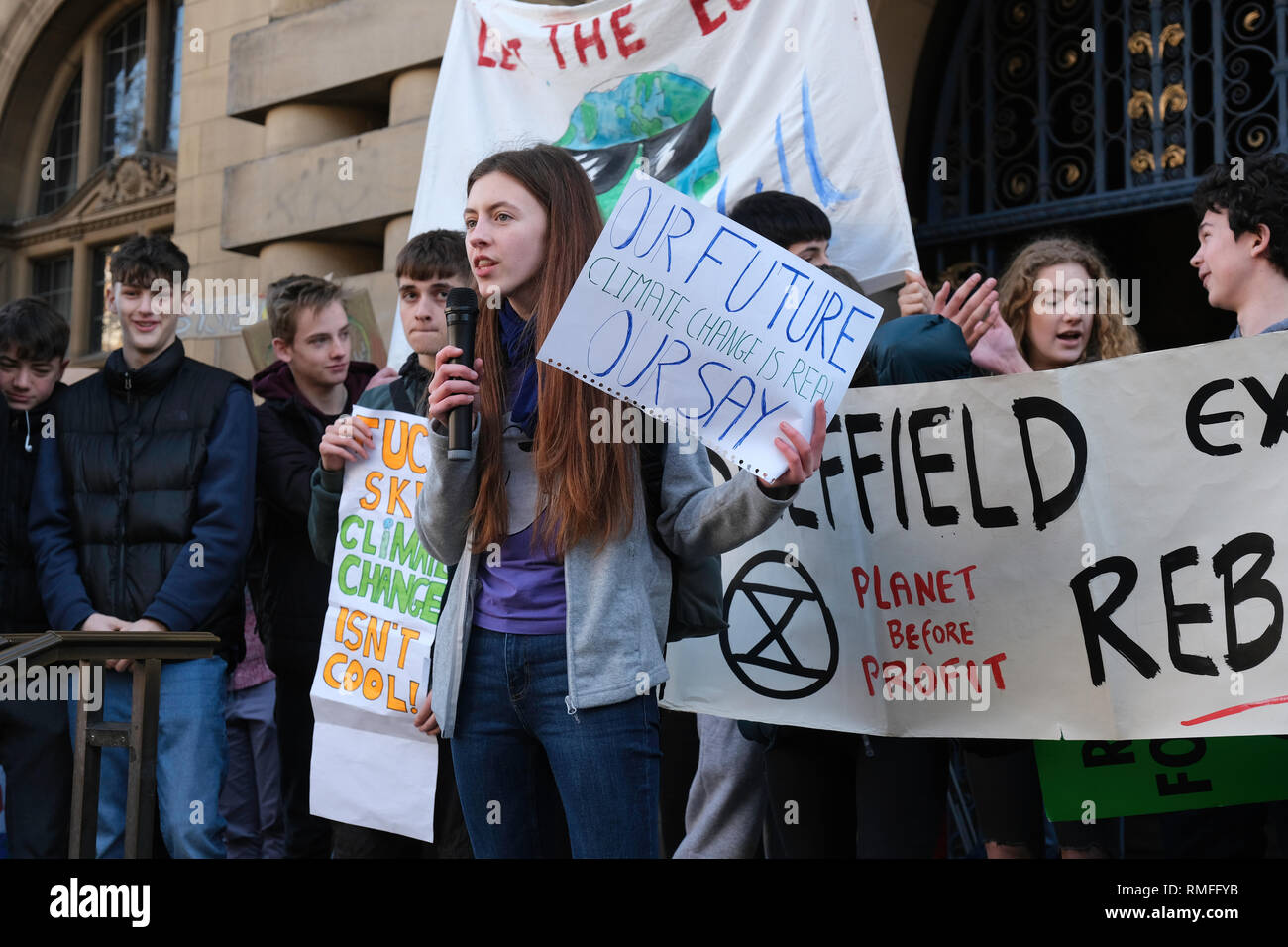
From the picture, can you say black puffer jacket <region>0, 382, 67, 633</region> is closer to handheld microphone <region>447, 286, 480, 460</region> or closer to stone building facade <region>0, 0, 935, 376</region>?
handheld microphone <region>447, 286, 480, 460</region>

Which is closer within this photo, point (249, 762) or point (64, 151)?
point (249, 762)

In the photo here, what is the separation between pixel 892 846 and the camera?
13.0ft

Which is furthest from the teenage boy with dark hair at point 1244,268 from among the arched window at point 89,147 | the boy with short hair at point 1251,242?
the arched window at point 89,147

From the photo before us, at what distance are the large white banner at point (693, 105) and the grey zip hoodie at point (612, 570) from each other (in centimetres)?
201

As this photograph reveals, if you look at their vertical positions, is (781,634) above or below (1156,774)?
above

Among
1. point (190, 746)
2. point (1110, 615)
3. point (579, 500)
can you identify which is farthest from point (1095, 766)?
point (190, 746)

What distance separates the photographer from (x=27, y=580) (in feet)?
16.8

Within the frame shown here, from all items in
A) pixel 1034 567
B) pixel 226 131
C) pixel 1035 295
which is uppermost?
pixel 226 131

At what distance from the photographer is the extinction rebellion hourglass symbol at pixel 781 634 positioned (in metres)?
4.20

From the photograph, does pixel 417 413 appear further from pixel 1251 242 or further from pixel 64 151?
pixel 64 151

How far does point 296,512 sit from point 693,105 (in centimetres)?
224

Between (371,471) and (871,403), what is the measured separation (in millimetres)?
1576

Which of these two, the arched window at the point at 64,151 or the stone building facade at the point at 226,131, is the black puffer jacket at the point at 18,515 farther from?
the arched window at the point at 64,151

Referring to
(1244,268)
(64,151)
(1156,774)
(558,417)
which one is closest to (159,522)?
(558,417)
